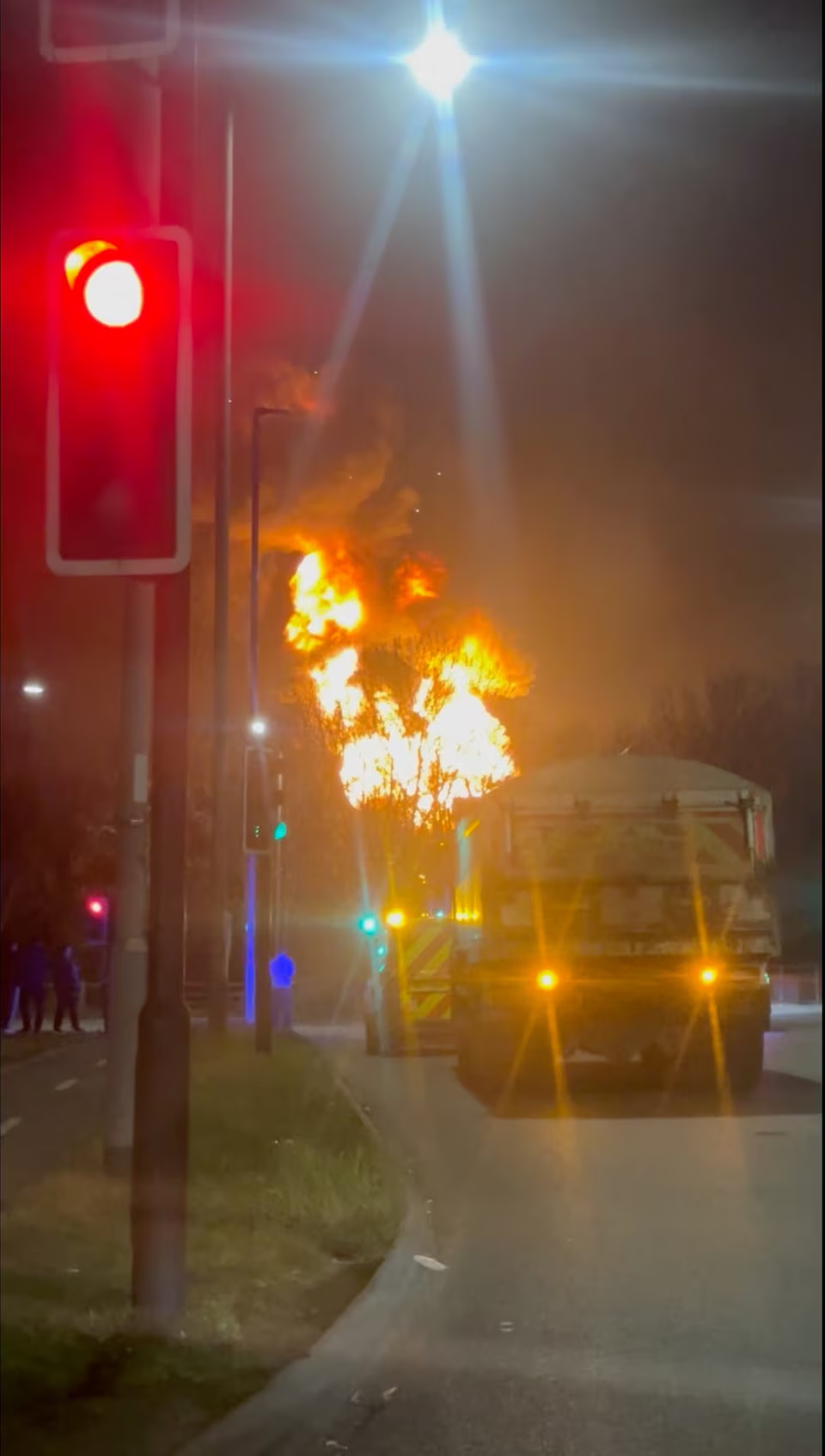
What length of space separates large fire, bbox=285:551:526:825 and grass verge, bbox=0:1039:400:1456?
2.09 m

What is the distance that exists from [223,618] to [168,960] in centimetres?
311

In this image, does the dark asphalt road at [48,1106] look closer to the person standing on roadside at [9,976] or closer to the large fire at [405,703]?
the person standing on roadside at [9,976]

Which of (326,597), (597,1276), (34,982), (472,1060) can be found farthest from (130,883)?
(34,982)

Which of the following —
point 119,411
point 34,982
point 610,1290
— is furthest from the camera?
point 34,982

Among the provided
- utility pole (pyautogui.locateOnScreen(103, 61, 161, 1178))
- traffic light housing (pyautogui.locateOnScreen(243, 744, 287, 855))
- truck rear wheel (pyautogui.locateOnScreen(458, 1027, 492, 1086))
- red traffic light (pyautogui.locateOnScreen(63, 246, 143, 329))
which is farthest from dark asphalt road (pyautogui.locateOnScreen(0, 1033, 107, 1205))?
red traffic light (pyautogui.locateOnScreen(63, 246, 143, 329))

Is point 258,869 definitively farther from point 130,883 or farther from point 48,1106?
point 48,1106

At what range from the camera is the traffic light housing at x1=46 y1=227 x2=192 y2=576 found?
16.0 ft

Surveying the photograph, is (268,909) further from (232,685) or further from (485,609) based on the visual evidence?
(485,609)

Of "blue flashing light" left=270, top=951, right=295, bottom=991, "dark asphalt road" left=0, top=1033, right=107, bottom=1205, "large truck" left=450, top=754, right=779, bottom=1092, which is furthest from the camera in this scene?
"dark asphalt road" left=0, top=1033, right=107, bottom=1205

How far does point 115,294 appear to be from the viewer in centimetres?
500

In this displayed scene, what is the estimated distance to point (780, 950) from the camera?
11016mm

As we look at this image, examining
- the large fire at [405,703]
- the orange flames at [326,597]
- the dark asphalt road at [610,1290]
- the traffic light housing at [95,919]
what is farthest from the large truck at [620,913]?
the traffic light housing at [95,919]

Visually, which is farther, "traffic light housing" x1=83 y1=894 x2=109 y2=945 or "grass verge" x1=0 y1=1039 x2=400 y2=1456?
"traffic light housing" x1=83 y1=894 x2=109 y2=945

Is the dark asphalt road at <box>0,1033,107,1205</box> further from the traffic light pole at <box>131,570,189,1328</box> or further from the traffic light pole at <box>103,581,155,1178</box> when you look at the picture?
the traffic light pole at <box>131,570,189,1328</box>
